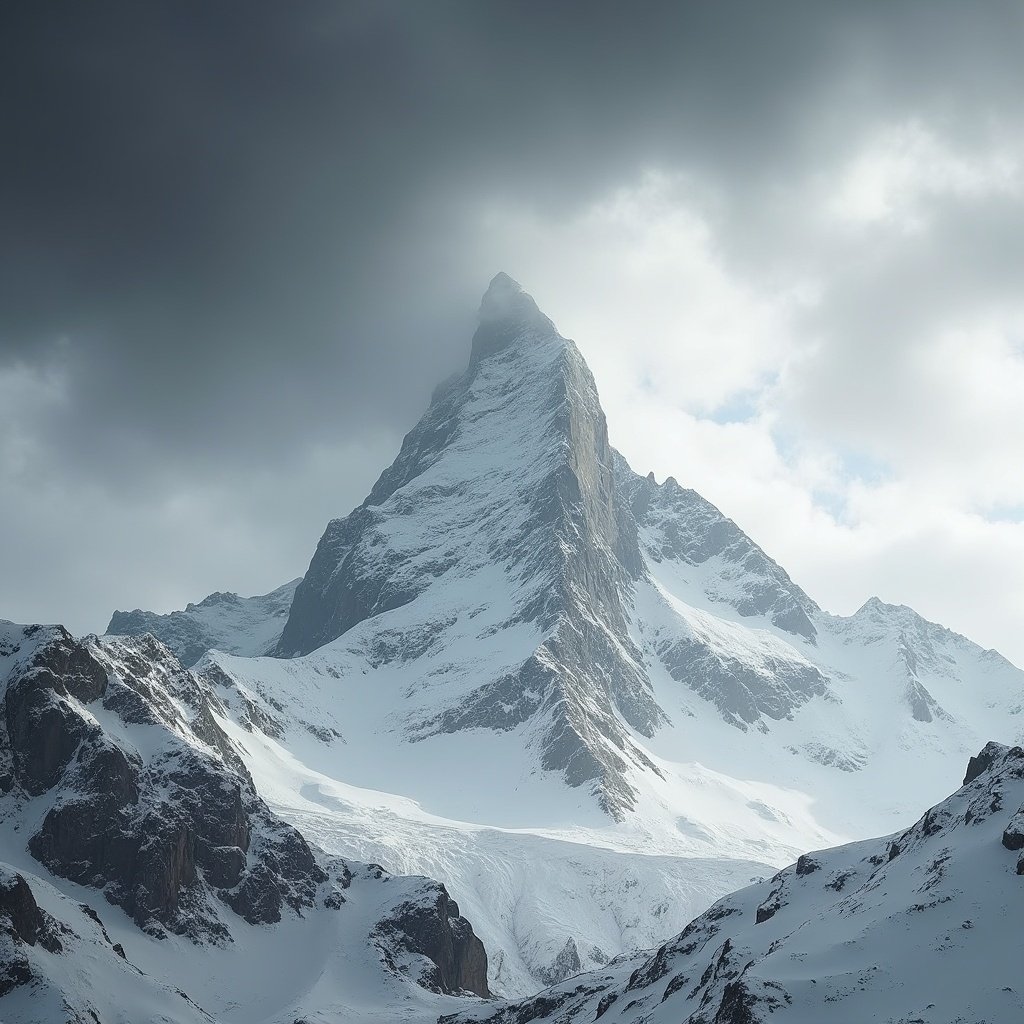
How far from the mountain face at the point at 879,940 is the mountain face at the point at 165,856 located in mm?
60506

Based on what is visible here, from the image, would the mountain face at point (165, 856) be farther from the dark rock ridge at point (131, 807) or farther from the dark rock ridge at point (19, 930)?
the dark rock ridge at point (19, 930)

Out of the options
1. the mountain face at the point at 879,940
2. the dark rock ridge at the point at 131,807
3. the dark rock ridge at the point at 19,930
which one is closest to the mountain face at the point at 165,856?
the dark rock ridge at the point at 131,807

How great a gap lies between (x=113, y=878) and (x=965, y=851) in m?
112

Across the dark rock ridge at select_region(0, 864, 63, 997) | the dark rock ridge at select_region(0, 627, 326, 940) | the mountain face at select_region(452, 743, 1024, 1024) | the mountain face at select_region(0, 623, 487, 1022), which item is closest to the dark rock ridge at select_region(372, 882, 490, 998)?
the mountain face at select_region(0, 623, 487, 1022)

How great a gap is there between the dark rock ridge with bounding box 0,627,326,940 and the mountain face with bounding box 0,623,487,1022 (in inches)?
7.4

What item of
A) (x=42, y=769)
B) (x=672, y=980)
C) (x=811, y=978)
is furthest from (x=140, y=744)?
(x=811, y=978)

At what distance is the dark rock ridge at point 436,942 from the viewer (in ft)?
543

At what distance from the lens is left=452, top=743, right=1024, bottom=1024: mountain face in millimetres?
73375

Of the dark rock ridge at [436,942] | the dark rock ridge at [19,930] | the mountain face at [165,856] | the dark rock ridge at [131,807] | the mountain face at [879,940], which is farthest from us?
the dark rock ridge at [436,942]

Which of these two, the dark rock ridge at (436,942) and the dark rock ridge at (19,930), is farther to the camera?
the dark rock ridge at (436,942)

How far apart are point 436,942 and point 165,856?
129 feet

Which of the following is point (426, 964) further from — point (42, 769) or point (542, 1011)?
point (42, 769)

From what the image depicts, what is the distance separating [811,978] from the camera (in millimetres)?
77125

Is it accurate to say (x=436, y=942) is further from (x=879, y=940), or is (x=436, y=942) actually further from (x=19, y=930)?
(x=879, y=940)
